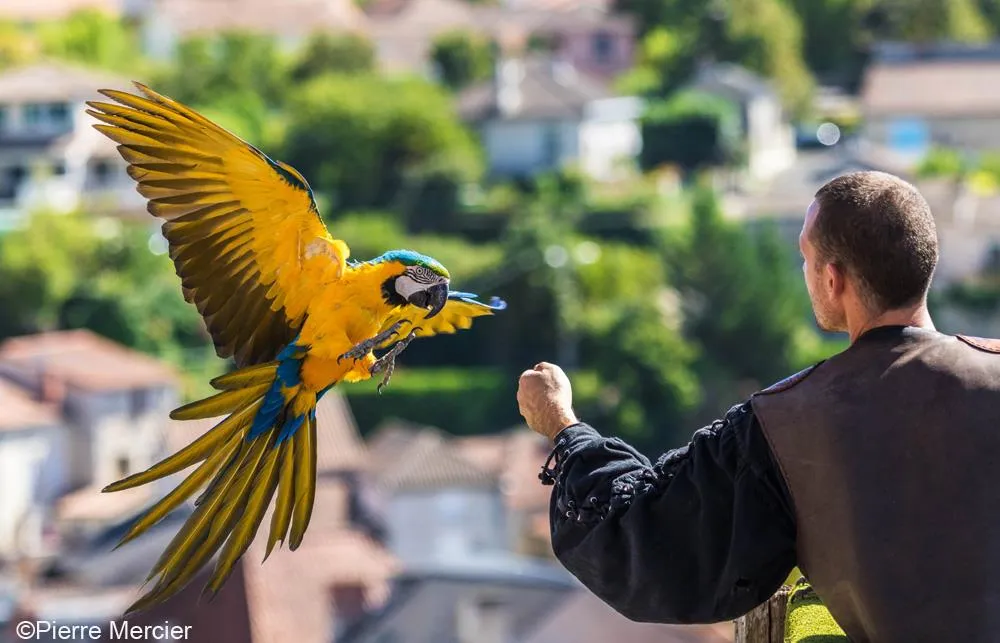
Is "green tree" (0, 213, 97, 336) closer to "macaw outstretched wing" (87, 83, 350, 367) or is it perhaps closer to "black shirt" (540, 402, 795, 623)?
Result: "macaw outstretched wing" (87, 83, 350, 367)

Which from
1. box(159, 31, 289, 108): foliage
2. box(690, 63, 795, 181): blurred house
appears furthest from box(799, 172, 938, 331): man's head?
box(159, 31, 289, 108): foliage

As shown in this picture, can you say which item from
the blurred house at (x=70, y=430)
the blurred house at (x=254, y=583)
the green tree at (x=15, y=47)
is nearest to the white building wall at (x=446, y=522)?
the blurred house at (x=254, y=583)

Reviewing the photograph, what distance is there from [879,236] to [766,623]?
2.89 feet

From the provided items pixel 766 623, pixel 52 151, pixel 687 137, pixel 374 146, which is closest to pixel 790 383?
pixel 766 623

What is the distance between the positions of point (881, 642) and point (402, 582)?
16.0m

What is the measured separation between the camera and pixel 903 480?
2412 mm

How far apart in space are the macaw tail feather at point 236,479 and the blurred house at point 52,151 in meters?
37.8

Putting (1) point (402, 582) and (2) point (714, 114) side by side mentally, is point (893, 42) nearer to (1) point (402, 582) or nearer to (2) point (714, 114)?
(2) point (714, 114)

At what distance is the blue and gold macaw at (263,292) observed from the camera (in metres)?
3.20

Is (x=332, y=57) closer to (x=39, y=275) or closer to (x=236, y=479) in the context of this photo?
(x=39, y=275)

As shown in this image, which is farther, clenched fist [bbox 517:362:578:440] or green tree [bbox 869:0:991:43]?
green tree [bbox 869:0:991:43]

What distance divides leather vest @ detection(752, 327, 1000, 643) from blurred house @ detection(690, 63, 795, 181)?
3988 centimetres

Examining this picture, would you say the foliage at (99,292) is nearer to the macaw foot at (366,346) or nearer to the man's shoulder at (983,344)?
the macaw foot at (366,346)

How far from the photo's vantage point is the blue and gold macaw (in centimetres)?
320
